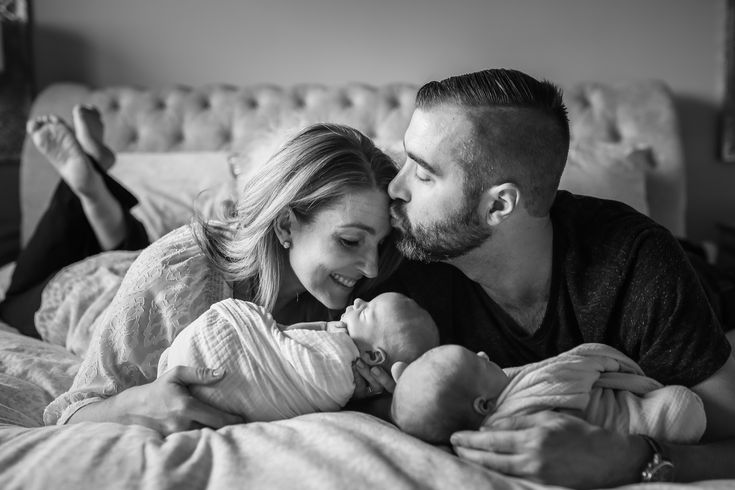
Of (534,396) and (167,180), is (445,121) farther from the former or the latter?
(167,180)

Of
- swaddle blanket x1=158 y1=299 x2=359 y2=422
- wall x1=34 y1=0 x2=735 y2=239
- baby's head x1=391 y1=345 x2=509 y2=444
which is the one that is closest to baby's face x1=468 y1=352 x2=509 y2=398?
baby's head x1=391 y1=345 x2=509 y2=444

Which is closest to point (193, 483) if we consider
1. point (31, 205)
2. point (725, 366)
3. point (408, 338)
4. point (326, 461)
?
point (326, 461)

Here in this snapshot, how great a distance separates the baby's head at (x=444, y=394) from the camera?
1.06 metres

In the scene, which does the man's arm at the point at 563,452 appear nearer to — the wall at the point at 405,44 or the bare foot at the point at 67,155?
the bare foot at the point at 67,155

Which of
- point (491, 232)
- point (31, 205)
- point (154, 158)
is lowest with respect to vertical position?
point (31, 205)

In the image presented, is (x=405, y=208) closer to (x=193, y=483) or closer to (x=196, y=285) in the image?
(x=196, y=285)

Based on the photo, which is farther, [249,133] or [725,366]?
[249,133]

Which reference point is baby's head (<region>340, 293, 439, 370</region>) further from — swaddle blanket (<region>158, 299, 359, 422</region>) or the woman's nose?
the woman's nose

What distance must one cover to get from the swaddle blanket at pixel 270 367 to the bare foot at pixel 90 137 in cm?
143

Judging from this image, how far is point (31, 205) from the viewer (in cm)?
307

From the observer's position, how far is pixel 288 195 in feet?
4.86

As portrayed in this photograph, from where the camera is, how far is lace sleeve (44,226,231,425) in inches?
53.4

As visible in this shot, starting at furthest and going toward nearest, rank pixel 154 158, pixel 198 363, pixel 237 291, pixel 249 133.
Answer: pixel 249 133 < pixel 154 158 < pixel 237 291 < pixel 198 363

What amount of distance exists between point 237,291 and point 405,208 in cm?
44
